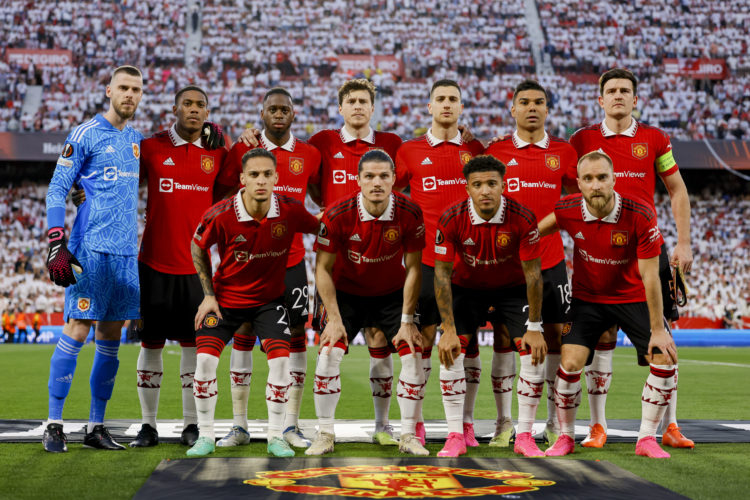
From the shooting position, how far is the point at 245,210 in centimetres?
555

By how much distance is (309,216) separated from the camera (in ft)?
18.7

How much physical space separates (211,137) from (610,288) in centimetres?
315

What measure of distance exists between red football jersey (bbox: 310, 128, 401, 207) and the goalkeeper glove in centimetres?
75

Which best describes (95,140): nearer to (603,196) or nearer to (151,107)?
(603,196)

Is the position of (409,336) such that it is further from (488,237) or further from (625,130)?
(625,130)

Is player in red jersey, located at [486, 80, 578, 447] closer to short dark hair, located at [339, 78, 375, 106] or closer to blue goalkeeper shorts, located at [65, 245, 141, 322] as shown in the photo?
short dark hair, located at [339, 78, 375, 106]

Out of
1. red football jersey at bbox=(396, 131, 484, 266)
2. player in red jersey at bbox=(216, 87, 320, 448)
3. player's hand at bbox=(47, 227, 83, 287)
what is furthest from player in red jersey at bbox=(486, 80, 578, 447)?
player's hand at bbox=(47, 227, 83, 287)

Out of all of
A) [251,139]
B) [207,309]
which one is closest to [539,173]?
[251,139]

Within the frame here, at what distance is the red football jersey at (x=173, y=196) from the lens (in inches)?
237

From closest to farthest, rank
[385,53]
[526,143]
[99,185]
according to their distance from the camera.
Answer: [99,185] → [526,143] → [385,53]

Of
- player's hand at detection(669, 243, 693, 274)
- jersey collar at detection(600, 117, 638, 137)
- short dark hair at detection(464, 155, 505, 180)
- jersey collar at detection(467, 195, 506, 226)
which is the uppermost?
jersey collar at detection(600, 117, 638, 137)

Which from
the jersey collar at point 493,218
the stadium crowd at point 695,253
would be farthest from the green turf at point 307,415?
the stadium crowd at point 695,253

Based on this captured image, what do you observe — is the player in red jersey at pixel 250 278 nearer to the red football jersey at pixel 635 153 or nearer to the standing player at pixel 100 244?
the standing player at pixel 100 244

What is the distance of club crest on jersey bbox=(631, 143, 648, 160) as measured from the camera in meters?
6.13
